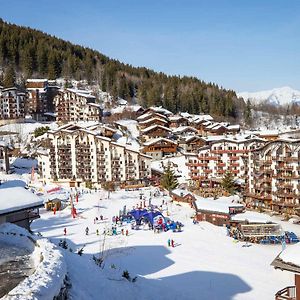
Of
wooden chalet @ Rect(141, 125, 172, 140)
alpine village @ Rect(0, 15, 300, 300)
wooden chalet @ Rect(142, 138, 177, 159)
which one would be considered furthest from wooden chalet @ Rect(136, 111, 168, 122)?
wooden chalet @ Rect(142, 138, 177, 159)

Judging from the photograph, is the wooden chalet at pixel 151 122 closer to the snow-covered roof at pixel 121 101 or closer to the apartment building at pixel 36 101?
the snow-covered roof at pixel 121 101

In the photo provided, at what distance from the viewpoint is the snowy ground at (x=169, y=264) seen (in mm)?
13398

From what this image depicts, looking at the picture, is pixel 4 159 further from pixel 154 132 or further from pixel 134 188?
pixel 154 132

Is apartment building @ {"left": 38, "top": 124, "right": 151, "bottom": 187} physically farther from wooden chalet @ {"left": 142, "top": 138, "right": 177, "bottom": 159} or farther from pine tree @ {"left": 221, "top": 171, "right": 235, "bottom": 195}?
pine tree @ {"left": 221, "top": 171, "right": 235, "bottom": 195}

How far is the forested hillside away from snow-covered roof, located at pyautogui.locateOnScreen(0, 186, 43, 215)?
78.2m

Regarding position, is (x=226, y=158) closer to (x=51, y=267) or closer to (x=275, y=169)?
(x=275, y=169)

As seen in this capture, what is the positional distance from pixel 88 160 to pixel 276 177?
25202mm

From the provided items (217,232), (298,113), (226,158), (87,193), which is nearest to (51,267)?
(217,232)

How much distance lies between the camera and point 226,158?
52.4m

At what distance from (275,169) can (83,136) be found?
86.4ft

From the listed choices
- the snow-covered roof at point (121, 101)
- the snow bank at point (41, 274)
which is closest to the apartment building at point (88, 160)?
the snow-covered roof at point (121, 101)

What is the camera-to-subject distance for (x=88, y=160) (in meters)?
54.4

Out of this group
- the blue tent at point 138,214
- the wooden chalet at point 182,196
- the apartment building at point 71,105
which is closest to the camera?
the blue tent at point 138,214

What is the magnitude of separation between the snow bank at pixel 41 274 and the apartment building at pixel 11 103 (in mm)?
67077
